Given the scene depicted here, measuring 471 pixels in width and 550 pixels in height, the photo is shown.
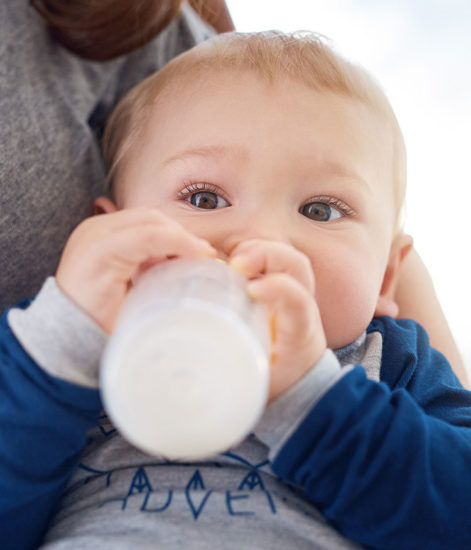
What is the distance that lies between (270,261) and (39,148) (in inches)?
21.7

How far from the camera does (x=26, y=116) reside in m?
0.90

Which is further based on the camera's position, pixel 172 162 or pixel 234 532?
pixel 172 162

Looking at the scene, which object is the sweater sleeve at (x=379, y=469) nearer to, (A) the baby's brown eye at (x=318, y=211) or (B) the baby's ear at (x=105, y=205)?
(A) the baby's brown eye at (x=318, y=211)

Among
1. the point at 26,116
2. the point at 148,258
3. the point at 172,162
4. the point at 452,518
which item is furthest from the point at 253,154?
the point at 452,518

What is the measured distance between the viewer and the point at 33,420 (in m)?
0.59

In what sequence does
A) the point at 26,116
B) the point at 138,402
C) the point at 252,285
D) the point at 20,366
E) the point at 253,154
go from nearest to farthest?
the point at 138,402 < the point at 252,285 < the point at 20,366 < the point at 253,154 < the point at 26,116

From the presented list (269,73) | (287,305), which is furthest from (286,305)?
(269,73)

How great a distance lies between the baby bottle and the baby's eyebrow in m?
0.42

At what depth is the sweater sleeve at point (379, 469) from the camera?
1.99 feet

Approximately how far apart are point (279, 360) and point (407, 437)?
0.61ft

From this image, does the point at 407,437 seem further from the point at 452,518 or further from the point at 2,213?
the point at 2,213

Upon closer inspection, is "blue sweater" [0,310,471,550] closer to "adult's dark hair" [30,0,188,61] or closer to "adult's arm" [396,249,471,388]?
"adult's arm" [396,249,471,388]

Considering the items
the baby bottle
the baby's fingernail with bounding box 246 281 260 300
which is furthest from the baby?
the baby bottle

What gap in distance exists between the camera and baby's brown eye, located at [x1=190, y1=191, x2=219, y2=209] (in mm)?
812
